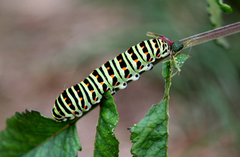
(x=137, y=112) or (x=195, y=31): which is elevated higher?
(x=195, y=31)

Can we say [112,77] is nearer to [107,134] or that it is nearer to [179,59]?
[107,134]

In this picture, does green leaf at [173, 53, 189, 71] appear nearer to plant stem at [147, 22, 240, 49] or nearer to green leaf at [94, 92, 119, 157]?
plant stem at [147, 22, 240, 49]

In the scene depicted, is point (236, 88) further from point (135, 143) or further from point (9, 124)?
point (9, 124)

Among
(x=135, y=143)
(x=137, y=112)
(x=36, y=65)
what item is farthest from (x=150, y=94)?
(x=135, y=143)

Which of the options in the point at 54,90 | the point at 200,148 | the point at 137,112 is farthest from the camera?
the point at 54,90

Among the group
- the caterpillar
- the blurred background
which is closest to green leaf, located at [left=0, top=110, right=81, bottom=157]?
the caterpillar

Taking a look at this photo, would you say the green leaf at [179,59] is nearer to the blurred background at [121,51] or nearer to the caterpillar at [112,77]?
the caterpillar at [112,77]
